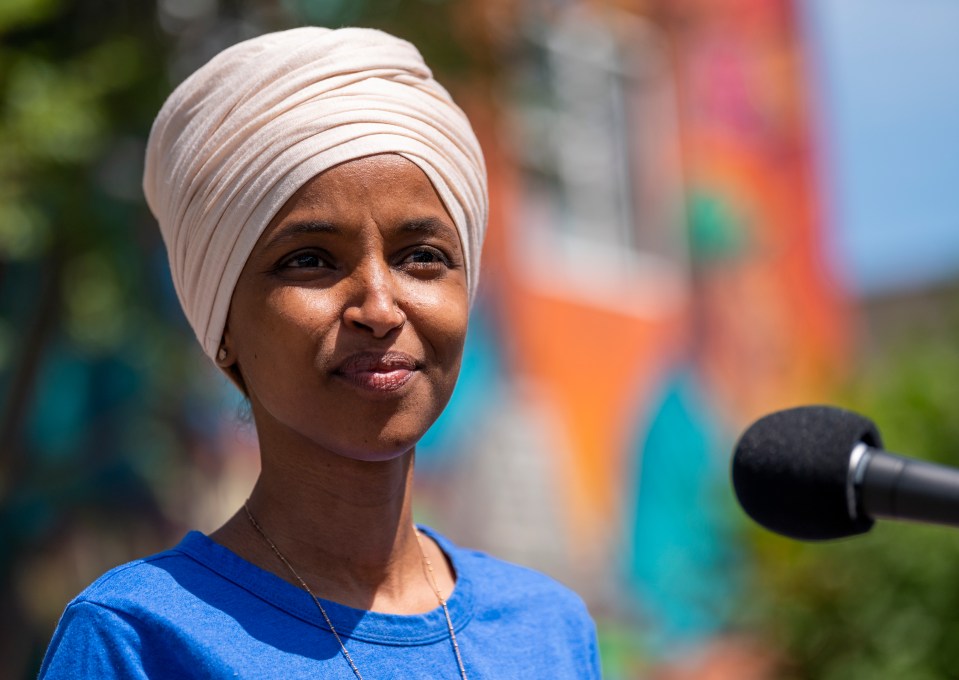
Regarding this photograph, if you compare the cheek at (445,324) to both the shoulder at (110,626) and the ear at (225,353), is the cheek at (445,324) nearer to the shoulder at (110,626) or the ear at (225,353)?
the ear at (225,353)

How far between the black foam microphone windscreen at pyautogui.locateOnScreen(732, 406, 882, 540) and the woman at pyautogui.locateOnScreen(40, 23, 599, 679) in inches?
19.7

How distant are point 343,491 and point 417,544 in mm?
250

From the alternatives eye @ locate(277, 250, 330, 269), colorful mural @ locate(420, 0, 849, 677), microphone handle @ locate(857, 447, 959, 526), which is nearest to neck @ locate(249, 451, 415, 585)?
eye @ locate(277, 250, 330, 269)

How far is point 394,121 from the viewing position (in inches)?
86.2

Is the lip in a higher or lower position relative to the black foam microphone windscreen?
lower

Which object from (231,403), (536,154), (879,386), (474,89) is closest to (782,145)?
(536,154)

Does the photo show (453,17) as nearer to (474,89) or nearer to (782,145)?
(474,89)

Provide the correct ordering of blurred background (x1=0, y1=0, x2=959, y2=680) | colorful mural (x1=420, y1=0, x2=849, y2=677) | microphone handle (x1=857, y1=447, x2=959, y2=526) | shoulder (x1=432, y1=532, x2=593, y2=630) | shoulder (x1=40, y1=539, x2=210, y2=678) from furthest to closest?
colorful mural (x1=420, y1=0, x2=849, y2=677) < blurred background (x1=0, y1=0, x2=959, y2=680) < shoulder (x1=432, y1=532, x2=593, y2=630) < shoulder (x1=40, y1=539, x2=210, y2=678) < microphone handle (x1=857, y1=447, x2=959, y2=526)

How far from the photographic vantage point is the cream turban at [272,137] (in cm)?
213

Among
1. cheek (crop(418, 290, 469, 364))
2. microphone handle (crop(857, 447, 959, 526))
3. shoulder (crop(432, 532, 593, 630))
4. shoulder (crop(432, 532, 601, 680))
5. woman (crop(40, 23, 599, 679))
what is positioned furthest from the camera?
shoulder (crop(432, 532, 593, 630))

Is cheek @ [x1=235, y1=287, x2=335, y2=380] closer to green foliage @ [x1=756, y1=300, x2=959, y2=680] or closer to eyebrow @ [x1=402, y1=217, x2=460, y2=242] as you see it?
eyebrow @ [x1=402, y1=217, x2=460, y2=242]

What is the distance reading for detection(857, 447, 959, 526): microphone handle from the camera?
179 cm

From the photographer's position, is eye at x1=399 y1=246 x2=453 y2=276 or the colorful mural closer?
eye at x1=399 y1=246 x2=453 y2=276

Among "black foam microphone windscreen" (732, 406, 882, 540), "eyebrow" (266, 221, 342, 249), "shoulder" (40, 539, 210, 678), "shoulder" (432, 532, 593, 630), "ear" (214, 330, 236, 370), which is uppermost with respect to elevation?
"eyebrow" (266, 221, 342, 249)
